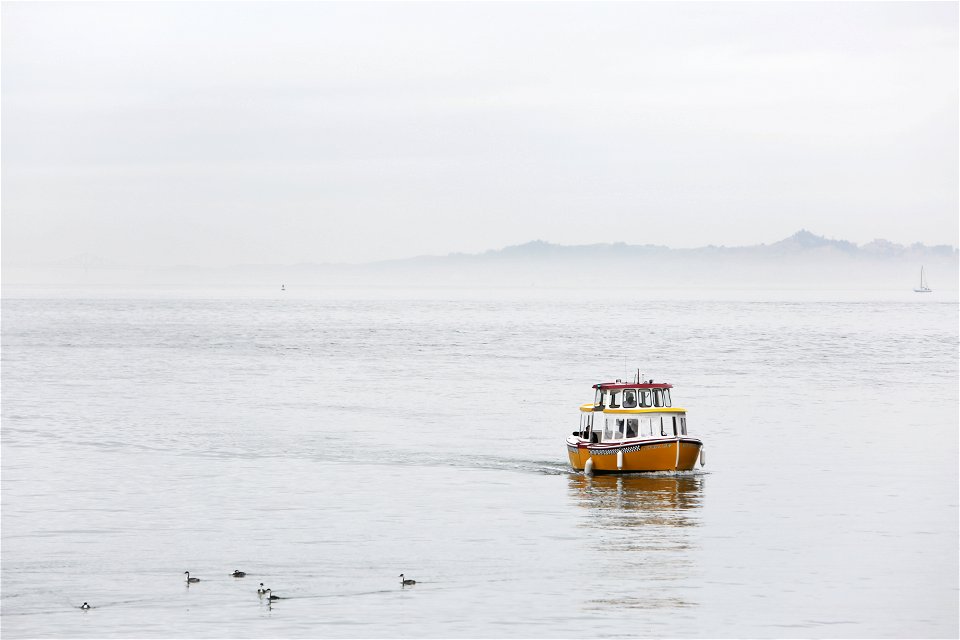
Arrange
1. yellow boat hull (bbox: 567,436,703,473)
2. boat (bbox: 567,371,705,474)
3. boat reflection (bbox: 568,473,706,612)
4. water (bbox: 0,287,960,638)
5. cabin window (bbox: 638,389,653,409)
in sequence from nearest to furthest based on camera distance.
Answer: water (bbox: 0,287,960,638), boat reflection (bbox: 568,473,706,612), yellow boat hull (bbox: 567,436,703,473), boat (bbox: 567,371,705,474), cabin window (bbox: 638,389,653,409)

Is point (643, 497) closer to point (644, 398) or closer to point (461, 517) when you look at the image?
point (644, 398)

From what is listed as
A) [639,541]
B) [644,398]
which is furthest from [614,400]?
[639,541]

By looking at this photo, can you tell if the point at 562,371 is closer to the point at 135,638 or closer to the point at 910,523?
the point at 910,523

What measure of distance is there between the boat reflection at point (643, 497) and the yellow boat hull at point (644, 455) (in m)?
0.40

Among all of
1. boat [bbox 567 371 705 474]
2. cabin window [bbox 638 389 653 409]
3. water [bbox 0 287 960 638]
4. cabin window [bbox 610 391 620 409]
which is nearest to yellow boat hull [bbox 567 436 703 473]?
boat [bbox 567 371 705 474]

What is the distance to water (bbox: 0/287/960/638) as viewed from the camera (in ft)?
111

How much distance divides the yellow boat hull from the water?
0.62 meters

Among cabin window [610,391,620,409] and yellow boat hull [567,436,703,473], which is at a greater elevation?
cabin window [610,391,620,409]

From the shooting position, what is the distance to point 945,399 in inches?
3676

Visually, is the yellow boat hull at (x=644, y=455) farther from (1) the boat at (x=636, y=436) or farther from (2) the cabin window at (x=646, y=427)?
(2) the cabin window at (x=646, y=427)

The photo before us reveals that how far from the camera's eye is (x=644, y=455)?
55469 mm

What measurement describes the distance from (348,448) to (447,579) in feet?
99.6

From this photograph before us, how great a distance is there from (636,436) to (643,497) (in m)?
5.33

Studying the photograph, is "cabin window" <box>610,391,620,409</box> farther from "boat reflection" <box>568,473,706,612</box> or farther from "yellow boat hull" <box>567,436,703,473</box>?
"boat reflection" <box>568,473,706,612</box>
